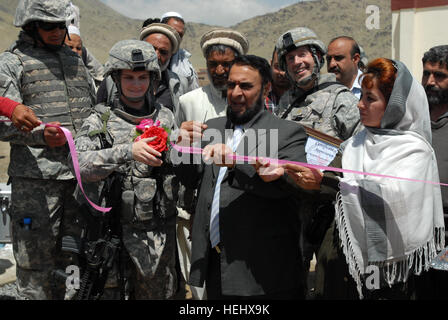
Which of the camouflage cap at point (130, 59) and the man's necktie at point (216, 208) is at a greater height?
the camouflage cap at point (130, 59)

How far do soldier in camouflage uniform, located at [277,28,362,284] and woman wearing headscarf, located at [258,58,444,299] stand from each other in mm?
625

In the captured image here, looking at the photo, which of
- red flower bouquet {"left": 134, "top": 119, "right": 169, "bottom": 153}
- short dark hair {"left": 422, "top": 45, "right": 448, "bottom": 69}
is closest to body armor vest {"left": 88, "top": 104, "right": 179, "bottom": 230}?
red flower bouquet {"left": 134, "top": 119, "right": 169, "bottom": 153}

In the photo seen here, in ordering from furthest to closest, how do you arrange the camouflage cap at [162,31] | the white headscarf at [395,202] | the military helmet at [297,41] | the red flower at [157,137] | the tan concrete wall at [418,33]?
the tan concrete wall at [418,33], the camouflage cap at [162,31], the military helmet at [297,41], the red flower at [157,137], the white headscarf at [395,202]

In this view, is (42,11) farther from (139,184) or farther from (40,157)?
(139,184)

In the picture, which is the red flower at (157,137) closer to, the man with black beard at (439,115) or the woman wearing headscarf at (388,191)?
the woman wearing headscarf at (388,191)

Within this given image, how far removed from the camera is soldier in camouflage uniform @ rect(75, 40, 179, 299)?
11.1 feet

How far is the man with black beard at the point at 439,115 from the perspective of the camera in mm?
3201

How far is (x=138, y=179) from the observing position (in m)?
3.43

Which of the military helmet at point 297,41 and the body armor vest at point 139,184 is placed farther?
the military helmet at point 297,41

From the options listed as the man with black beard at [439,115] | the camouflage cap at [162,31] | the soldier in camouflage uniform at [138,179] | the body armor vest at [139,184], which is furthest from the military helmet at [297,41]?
the camouflage cap at [162,31]

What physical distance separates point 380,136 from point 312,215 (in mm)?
987

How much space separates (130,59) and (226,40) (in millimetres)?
1036

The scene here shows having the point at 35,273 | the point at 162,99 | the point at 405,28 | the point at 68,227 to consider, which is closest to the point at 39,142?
the point at 68,227

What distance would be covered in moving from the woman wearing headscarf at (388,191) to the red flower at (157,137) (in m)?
0.84
